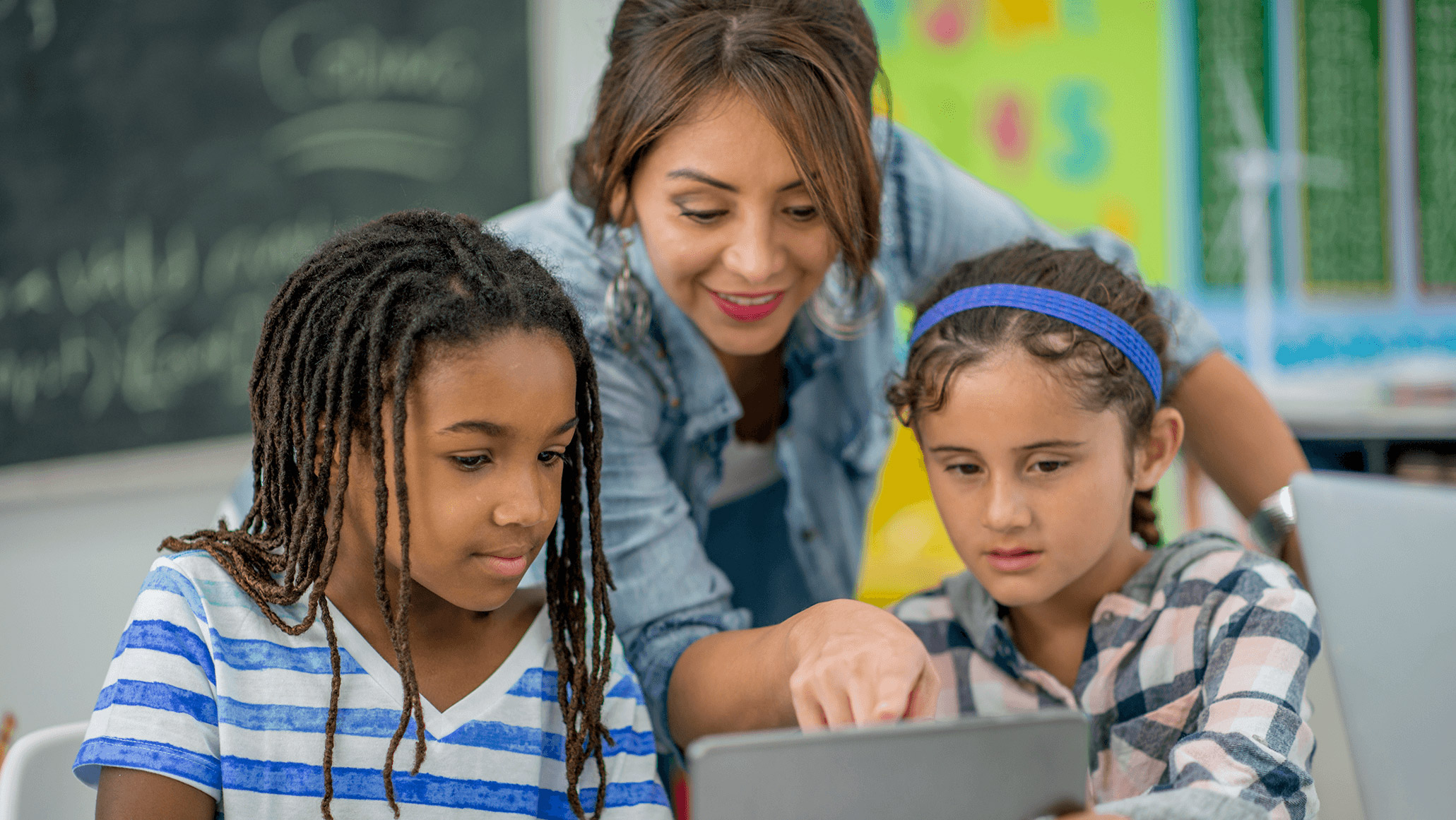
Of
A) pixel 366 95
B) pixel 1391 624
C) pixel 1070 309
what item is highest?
pixel 366 95

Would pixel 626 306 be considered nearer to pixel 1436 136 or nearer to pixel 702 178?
pixel 702 178

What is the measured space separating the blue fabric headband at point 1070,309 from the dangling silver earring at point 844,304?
0.48ft

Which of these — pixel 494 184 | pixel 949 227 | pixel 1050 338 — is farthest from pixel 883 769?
pixel 494 184

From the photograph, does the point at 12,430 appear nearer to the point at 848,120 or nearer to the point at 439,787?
the point at 439,787

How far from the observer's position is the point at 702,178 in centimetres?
95

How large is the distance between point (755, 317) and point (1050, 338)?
255 mm

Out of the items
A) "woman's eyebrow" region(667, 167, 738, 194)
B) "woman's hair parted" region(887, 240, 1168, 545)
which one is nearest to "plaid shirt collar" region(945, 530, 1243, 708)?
"woman's hair parted" region(887, 240, 1168, 545)

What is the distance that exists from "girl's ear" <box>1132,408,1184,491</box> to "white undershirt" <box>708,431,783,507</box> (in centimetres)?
38

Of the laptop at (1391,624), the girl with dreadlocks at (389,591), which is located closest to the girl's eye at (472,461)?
the girl with dreadlocks at (389,591)

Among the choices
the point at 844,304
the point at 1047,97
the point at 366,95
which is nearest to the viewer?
the point at 844,304

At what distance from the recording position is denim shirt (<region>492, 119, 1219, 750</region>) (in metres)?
1.02

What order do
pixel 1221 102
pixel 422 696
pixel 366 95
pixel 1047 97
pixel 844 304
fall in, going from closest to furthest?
1. pixel 422 696
2. pixel 844 304
3. pixel 366 95
4. pixel 1047 97
5. pixel 1221 102

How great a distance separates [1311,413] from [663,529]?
2054 millimetres

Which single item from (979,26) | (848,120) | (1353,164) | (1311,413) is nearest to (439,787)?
(848,120)
